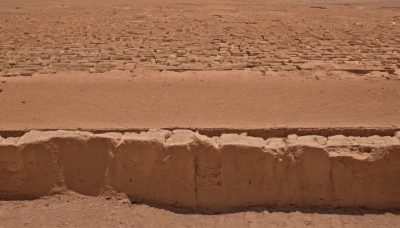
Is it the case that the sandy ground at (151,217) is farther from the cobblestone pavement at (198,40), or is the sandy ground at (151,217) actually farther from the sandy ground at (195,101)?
the cobblestone pavement at (198,40)

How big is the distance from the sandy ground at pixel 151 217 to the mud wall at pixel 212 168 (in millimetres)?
120

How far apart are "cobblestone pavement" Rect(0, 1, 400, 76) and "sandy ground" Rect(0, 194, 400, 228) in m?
4.47

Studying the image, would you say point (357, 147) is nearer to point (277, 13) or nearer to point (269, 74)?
point (269, 74)

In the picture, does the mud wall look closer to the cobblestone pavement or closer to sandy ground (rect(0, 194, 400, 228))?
sandy ground (rect(0, 194, 400, 228))

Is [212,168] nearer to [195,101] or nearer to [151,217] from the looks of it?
[151,217]

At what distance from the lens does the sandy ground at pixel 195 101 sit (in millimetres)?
7277

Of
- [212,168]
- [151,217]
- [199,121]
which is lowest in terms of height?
[151,217]

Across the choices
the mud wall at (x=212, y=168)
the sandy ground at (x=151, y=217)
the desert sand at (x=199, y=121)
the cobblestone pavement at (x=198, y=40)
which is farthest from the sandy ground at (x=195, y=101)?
the sandy ground at (x=151, y=217)

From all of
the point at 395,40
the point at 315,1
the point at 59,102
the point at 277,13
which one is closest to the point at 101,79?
the point at 59,102

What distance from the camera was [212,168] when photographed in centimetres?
524

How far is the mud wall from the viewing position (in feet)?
17.0

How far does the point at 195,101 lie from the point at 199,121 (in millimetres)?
815

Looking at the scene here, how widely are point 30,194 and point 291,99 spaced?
14.1ft

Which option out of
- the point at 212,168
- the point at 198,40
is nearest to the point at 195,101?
the point at 212,168
